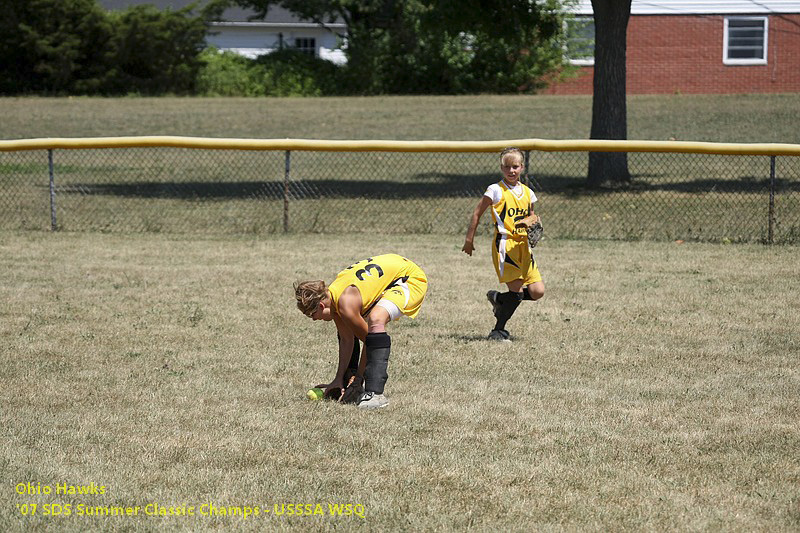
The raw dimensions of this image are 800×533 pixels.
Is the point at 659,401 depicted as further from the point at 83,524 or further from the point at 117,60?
the point at 117,60

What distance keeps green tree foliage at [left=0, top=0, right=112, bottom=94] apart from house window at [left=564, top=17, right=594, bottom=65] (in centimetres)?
1430

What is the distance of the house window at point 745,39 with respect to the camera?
3325 centimetres

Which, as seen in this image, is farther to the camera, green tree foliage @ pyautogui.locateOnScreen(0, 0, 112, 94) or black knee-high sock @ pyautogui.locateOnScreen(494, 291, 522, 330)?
green tree foliage @ pyautogui.locateOnScreen(0, 0, 112, 94)

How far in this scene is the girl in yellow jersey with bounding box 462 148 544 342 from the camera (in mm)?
8234

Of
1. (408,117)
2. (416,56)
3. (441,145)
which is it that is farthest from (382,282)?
(416,56)

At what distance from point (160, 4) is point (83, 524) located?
4210cm

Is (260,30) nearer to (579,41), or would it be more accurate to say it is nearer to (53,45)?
(53,45)

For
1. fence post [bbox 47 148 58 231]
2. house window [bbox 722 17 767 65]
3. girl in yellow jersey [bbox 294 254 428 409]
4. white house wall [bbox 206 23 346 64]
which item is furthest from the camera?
white house wall [bbox 206 23 346 64]

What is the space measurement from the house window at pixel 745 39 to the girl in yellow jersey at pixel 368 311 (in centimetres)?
2905

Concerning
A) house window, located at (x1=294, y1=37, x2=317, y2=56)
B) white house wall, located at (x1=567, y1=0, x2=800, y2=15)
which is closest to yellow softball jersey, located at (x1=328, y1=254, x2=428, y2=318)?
white house wall, located at (x1=567, y1=0, x2=800, y2=15)

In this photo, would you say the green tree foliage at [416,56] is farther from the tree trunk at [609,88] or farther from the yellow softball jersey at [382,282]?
the yellow softball jersey at [382,282]

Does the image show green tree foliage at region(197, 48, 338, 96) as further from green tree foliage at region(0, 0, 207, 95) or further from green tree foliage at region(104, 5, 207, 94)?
green tree foliage at region(0, 0, 207, 95)

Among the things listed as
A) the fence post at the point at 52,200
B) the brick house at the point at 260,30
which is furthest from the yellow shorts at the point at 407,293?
the brick house at the point at 260,30

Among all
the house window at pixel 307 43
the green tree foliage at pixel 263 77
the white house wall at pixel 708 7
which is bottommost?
the green tree foliage at pixel 263 77
